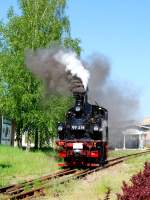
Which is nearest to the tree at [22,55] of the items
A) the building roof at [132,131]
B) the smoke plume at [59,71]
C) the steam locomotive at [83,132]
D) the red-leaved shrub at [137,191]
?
the smoke plume at [59,71]

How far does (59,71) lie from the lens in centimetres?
2473

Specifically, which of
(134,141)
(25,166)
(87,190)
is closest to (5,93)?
(25,166)

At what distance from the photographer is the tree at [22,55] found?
30125mm

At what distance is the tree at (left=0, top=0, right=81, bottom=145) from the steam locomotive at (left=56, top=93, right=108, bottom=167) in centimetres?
840

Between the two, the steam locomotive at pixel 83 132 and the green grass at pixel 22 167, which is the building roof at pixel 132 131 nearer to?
the green grass at pixel 22 167

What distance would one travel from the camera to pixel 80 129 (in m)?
20.7

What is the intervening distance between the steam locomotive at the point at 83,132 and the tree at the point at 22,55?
840 centimetres

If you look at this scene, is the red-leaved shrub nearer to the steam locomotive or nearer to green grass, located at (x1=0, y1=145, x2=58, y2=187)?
green grass, located at (x1=0, y1=145, x2=58, y2=187)

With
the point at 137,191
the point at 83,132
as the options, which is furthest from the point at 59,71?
the point at 137,191

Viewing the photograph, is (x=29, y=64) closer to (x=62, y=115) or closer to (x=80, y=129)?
(x=62, y=115)

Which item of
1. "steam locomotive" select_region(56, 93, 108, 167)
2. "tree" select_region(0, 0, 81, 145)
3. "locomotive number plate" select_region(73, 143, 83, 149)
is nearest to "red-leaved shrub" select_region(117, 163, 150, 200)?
"steam locomotive" select_region(56, 93, 108, 167)

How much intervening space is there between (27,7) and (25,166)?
1522 centimetres

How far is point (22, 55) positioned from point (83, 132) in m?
11.7

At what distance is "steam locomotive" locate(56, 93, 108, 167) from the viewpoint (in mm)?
20516
